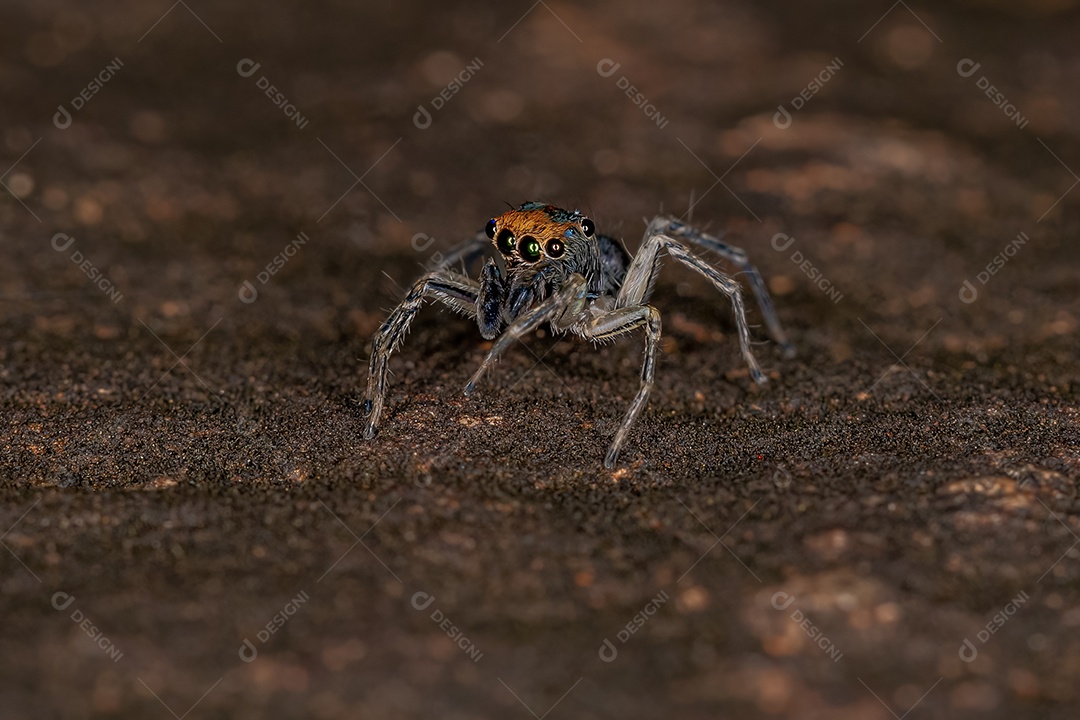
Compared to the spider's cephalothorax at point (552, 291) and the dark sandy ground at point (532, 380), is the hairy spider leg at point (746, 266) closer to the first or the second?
the spider's cephalothorax at point (552, 291)

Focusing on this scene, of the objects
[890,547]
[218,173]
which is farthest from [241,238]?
[890,547]

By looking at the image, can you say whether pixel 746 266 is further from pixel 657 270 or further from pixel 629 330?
pixel 629 330

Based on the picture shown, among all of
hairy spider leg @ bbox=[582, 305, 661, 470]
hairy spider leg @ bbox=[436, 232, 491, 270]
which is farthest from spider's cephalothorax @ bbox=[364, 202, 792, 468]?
hairy spider leg @ bbox=[436, 232, 491, 270]

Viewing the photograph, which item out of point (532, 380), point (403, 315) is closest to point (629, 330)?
point (532, 380)

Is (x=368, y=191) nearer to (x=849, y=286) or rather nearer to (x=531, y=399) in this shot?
(x=531, y=399)

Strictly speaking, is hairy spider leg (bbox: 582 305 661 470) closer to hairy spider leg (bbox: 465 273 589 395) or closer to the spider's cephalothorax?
the spider's cephalothorax

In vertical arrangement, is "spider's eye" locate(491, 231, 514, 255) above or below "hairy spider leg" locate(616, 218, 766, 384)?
below
